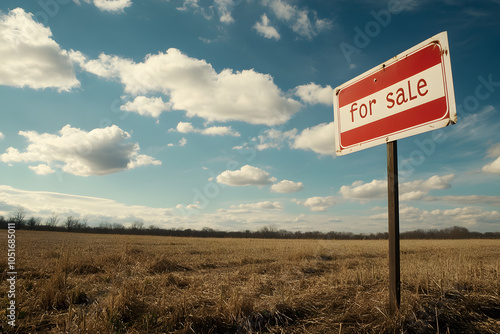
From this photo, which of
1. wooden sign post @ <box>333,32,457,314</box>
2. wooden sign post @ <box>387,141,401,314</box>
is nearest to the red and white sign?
wooden sign post @ <box>333,32,457,314</box>

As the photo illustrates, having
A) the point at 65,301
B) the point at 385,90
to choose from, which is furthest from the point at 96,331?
the point at 385,90

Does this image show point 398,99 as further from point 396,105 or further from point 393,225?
point 393,225

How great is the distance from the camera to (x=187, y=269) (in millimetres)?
9109

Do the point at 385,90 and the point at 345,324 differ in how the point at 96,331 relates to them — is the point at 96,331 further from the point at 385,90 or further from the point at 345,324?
the point at 385,90

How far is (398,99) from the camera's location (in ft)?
A: 9.20

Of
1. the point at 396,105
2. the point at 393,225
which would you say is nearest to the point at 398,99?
the point at 396,105

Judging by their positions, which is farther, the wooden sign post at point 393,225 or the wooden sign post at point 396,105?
the wooden sign post at point 393,225

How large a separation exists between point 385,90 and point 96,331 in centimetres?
395

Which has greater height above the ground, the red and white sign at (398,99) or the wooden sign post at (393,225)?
the red and white sign at (398,99)

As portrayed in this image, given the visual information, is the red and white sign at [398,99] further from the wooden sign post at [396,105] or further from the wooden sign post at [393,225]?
the wooden sign post at [393,225]

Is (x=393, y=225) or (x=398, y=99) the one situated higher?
(x=398, y=99)

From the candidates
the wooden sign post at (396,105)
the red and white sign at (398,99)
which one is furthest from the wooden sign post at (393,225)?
the red and white sign at (398,99)

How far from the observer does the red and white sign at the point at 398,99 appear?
95.3 inches

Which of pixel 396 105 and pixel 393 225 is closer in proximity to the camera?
pixel 393 225
